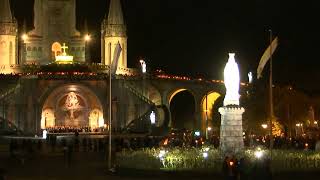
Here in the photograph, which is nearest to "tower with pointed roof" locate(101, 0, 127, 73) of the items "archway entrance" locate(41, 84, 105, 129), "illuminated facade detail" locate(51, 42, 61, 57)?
"illuminated facade detail" locate(51, 42, 61, 57)

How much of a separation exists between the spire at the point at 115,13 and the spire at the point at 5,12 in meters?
12.5

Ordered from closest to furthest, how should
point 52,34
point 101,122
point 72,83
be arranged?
point 72,83 < point 101,122 < point 52,34

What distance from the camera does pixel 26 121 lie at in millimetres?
79250

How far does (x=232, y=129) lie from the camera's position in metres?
35.6

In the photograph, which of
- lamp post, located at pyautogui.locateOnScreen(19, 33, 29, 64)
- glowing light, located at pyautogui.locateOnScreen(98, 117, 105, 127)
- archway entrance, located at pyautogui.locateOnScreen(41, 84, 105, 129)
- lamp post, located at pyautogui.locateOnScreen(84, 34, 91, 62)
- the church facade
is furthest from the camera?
lamp post, located at pyautogui.locateOnScreen(84, 34, 91, 62)

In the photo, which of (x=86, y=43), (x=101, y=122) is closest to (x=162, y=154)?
(x=101, y=122)

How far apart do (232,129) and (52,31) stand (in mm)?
67973

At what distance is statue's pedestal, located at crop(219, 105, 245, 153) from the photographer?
35.4 metres

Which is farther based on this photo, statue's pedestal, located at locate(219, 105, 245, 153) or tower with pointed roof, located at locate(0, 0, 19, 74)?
tower with pointed roof, located at locate(0, 0, 19, 74)

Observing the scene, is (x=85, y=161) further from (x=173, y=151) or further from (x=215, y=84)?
(x=215, y=84)

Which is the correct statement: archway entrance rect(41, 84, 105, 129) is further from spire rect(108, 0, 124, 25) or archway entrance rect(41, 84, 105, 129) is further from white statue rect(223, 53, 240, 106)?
white statue rect(223, 53, 240, 106)

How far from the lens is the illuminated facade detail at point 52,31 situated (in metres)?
100

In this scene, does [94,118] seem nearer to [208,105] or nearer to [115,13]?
[115,13]

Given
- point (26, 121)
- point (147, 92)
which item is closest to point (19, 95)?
point (26, 121)
